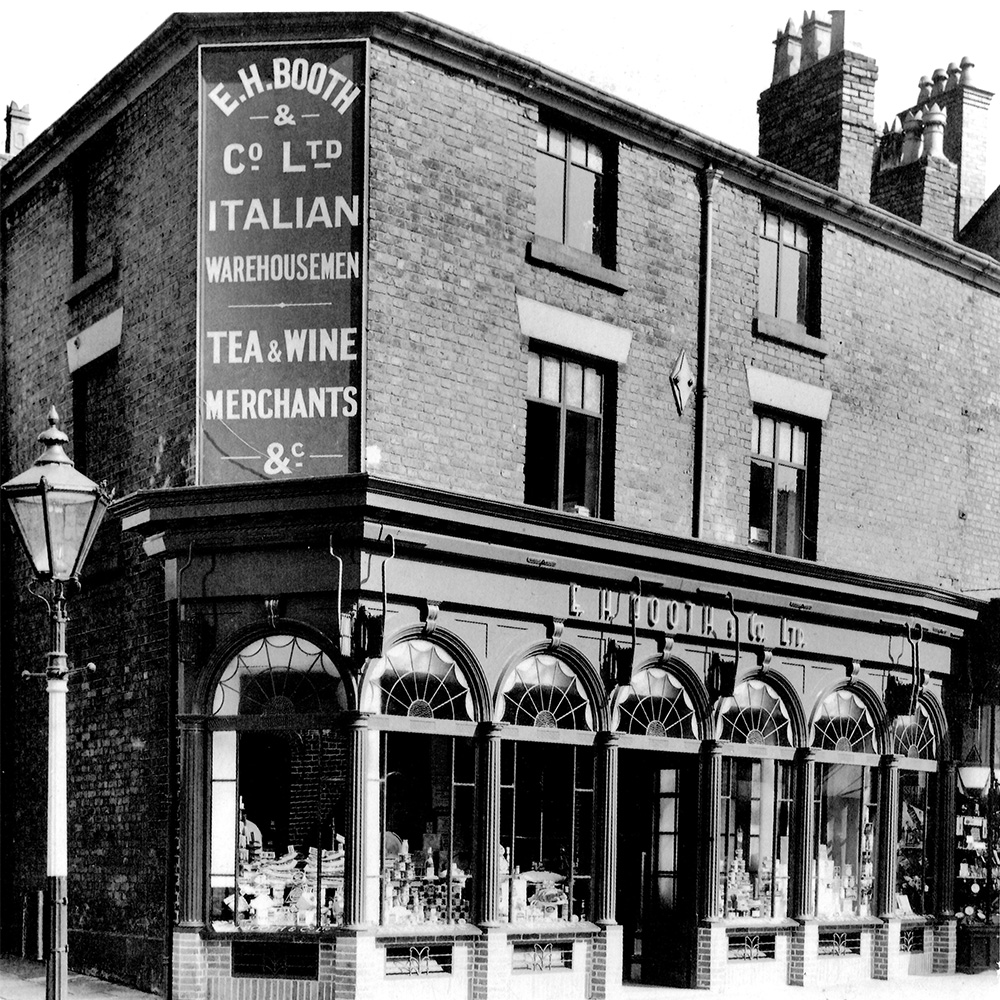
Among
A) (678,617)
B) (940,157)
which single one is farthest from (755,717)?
(940,157)

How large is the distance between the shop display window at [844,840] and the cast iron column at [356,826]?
19.4 feet

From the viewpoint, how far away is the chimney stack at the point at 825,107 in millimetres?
16969

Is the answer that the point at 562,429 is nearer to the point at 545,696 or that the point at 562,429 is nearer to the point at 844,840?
the point at 545,696

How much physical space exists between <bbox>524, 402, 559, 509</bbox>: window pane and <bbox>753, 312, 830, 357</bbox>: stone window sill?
304cm

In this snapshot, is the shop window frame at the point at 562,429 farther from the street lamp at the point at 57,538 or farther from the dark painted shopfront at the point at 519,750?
the street lamp at the point at 57,538

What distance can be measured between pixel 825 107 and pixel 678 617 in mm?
6975

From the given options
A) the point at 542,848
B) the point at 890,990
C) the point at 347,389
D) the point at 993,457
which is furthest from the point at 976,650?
the point at 347,389

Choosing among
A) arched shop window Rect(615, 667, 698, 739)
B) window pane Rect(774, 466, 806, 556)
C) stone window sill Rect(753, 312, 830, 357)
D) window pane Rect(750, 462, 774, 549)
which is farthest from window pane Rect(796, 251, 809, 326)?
arched shop window Rect(615, 667, 698, 739)

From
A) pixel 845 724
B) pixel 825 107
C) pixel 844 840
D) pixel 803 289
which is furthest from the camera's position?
pixel 825 107

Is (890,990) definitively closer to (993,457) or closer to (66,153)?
(993,457)

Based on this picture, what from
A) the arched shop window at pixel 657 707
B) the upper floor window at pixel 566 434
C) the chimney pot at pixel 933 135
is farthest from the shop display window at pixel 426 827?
the chimney pot at pixel 933 135

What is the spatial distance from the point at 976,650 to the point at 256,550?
9.46 metres

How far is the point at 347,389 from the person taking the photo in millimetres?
11922

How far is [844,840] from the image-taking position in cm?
1566
